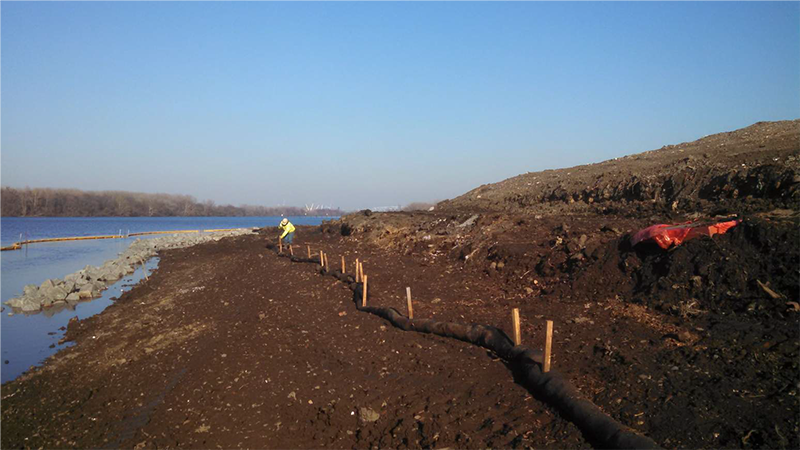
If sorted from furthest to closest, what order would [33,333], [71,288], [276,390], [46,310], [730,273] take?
1. [71,288]
2. [46,310]
3. [33,333]
4. [730,273]
5. [276,390]

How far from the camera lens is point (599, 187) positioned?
20703 millimetres

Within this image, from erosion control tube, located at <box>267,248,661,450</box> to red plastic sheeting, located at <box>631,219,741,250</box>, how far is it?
15.1ft

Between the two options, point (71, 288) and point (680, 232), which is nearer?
point (680, 232)

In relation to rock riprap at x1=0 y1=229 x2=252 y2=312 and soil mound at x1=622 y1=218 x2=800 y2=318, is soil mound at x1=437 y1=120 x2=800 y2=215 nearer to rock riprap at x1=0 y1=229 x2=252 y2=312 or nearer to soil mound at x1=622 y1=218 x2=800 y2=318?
soil mound at x1=622 y1=218 x2=800 y2=318

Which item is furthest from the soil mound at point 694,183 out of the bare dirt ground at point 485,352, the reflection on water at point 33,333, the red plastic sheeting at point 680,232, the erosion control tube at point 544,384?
the reflection on water at point 33,333

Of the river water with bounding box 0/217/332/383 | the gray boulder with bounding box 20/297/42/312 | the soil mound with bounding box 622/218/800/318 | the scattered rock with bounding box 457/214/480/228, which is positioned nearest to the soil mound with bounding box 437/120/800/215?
the soil mound with bounding box 622/218/800/318

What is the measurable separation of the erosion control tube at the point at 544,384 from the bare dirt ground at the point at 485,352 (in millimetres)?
162

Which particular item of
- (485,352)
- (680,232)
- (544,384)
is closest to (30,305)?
(485,352)

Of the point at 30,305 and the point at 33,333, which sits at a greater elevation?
the point at 30,305

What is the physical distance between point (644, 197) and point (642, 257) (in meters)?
8.52

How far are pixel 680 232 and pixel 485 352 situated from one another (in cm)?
531

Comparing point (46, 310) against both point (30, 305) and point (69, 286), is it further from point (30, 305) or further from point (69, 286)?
point (69, 286)

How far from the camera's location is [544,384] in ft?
19.5

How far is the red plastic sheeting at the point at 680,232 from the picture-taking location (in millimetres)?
9469
